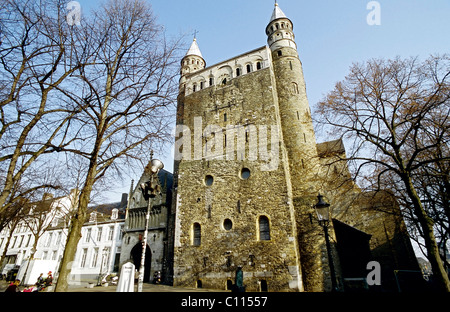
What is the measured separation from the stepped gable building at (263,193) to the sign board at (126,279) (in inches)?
287

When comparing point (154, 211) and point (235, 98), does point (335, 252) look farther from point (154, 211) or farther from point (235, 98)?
point (154, 211)

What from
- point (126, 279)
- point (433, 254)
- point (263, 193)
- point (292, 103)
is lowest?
point (126, 279)

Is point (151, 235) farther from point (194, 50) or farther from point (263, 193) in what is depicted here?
point (194, 50)

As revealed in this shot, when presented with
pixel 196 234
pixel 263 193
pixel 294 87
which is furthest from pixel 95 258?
pixel 294 87

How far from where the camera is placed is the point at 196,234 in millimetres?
A: 15438

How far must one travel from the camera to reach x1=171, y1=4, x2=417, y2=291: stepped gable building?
13172 millimetres

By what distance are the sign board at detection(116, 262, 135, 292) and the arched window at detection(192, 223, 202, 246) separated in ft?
31.7

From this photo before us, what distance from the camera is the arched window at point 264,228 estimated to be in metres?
13.7

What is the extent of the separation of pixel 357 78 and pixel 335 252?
31.8 feet

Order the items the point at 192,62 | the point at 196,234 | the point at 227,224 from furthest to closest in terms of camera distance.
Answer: the point at 192,62, the point at 196,234, the point at 227,224

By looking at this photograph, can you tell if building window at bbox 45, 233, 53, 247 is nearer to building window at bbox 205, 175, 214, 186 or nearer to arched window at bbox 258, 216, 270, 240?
building window at bbox 205, 175, 214, 186

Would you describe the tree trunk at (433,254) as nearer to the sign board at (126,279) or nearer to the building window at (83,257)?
the sign board at (126,279)

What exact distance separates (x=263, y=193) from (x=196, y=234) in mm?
5187
